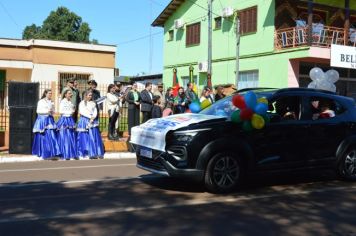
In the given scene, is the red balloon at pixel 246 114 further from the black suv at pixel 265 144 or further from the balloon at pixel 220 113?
the balloon at pixel 220 113

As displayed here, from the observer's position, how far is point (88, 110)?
13.0 m

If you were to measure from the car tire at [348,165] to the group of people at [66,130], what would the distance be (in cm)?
653

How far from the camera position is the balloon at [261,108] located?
317 inches

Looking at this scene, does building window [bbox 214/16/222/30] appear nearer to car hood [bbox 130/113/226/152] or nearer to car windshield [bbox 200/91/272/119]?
car windshield [bbox 200/91/272/119]

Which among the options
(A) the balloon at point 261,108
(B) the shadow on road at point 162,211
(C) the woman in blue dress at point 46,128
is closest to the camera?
(B) the shadow on road at point 162,211

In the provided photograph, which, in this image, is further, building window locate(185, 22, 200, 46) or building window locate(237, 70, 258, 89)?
building window locate(185, 22, 200, 46)

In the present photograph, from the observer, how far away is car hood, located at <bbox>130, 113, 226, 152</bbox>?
7750 mm

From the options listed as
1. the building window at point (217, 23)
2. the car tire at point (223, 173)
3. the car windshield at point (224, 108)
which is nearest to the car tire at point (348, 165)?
the car windshield at point (224, 108)

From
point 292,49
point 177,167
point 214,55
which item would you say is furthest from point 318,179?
point 214,55

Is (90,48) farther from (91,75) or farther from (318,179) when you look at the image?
(318,179)

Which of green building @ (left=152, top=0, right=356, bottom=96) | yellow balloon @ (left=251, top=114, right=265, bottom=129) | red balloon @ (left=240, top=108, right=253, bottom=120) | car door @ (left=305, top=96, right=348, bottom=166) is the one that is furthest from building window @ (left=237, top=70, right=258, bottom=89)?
red balloon @ (left=240, top=108, right=253, bottom=120)

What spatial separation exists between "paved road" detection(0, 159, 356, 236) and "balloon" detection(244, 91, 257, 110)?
141 centimetres

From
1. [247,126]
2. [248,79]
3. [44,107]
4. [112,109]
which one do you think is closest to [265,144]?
[247,126]

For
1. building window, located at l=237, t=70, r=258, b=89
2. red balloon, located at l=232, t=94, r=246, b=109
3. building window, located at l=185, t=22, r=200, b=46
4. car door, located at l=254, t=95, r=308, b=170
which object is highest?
building window, located at l=185, t=22, r=200, b=46
